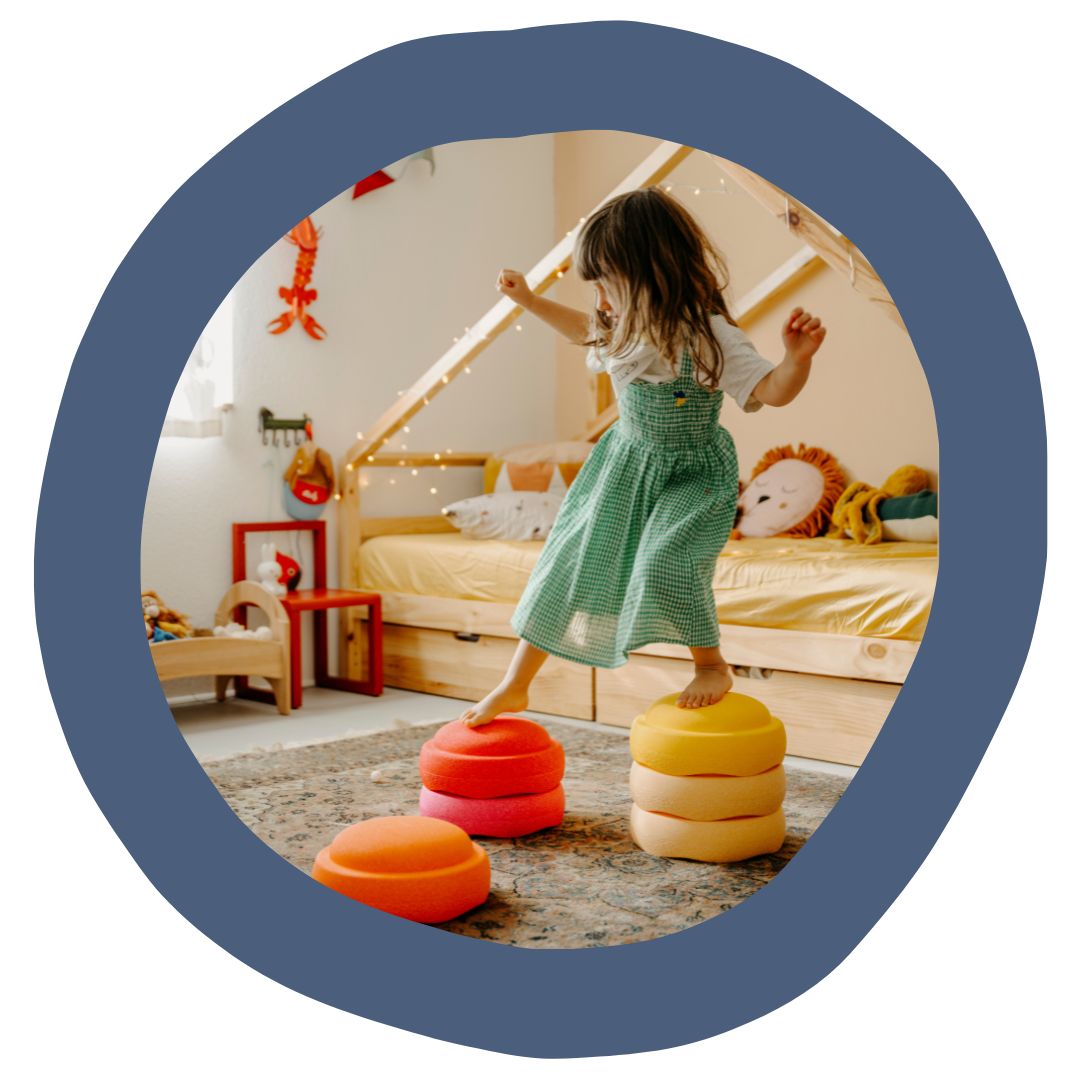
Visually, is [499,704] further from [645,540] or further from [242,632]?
[242,632]

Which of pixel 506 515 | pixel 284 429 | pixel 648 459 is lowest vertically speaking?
pixel 506 515

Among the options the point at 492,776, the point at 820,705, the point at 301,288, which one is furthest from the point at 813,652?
the point at 301,288

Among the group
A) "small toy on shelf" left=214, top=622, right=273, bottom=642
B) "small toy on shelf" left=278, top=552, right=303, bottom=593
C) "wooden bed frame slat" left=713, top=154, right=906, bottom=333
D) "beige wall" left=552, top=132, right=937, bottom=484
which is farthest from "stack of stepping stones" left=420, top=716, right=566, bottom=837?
"beige wall" left=552, top=132, right=937, bottom=484

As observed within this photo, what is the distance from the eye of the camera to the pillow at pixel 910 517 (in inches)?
125

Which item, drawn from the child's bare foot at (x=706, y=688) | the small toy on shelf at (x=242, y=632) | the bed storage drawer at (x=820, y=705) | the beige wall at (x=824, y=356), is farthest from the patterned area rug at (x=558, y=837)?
the beige wall at (x=824, y=356)

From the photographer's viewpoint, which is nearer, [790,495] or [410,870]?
[410,870]

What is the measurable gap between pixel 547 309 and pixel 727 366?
311 mm

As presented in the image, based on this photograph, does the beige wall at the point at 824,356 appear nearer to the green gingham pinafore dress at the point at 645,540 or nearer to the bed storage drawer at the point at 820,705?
the bed storage drawer at the point at 820,705

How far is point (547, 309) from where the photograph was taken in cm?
196

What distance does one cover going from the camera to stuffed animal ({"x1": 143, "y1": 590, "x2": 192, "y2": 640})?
3127mm

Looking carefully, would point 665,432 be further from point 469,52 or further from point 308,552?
point 308,552

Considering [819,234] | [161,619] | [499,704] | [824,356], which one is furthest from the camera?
[824,356]

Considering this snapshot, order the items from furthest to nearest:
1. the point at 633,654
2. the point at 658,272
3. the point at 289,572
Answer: the point at 289,572, the point at 633,654, the point at 658,272

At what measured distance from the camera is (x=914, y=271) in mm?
1367
